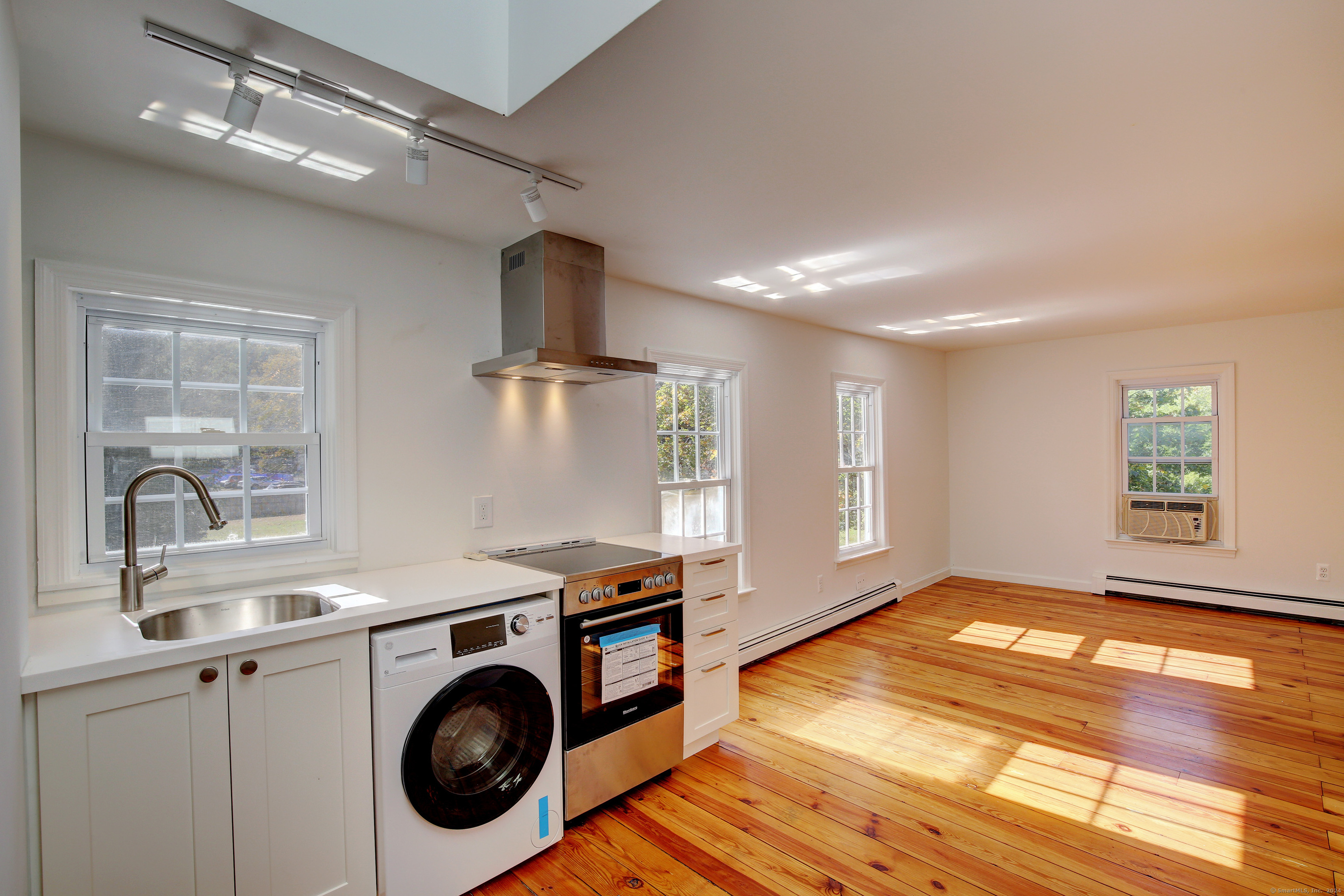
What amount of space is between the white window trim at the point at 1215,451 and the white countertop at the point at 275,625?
15.8ft

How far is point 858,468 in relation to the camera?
5340mm

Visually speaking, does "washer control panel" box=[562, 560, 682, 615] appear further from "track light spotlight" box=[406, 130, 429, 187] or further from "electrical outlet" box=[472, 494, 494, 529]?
"track light spotlight" box=[406, 130, 429, 187]

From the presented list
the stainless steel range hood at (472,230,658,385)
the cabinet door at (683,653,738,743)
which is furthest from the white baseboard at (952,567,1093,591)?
the stainless steel range hood at (472,230,658,385)

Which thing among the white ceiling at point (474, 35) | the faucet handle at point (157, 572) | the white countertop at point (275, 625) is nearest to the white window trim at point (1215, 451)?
the white countertop at point (275, 625)

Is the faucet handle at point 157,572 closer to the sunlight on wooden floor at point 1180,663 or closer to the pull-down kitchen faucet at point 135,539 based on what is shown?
the pull-down kitchen faucet at point 135,539

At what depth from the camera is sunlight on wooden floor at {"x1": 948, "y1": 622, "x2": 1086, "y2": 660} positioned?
4305mm

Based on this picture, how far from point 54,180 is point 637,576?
2273 mm

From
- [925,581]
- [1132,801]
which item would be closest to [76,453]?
[1132,801]

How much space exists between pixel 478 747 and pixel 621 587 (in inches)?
29.7

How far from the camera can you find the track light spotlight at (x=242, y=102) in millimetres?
1491

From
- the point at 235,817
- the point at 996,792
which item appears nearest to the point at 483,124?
the point at 235,817

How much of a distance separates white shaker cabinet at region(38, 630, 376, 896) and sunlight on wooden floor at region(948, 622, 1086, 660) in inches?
161

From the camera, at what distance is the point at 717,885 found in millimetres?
2066

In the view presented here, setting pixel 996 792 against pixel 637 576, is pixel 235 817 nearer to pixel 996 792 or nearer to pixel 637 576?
pixel 637 576
